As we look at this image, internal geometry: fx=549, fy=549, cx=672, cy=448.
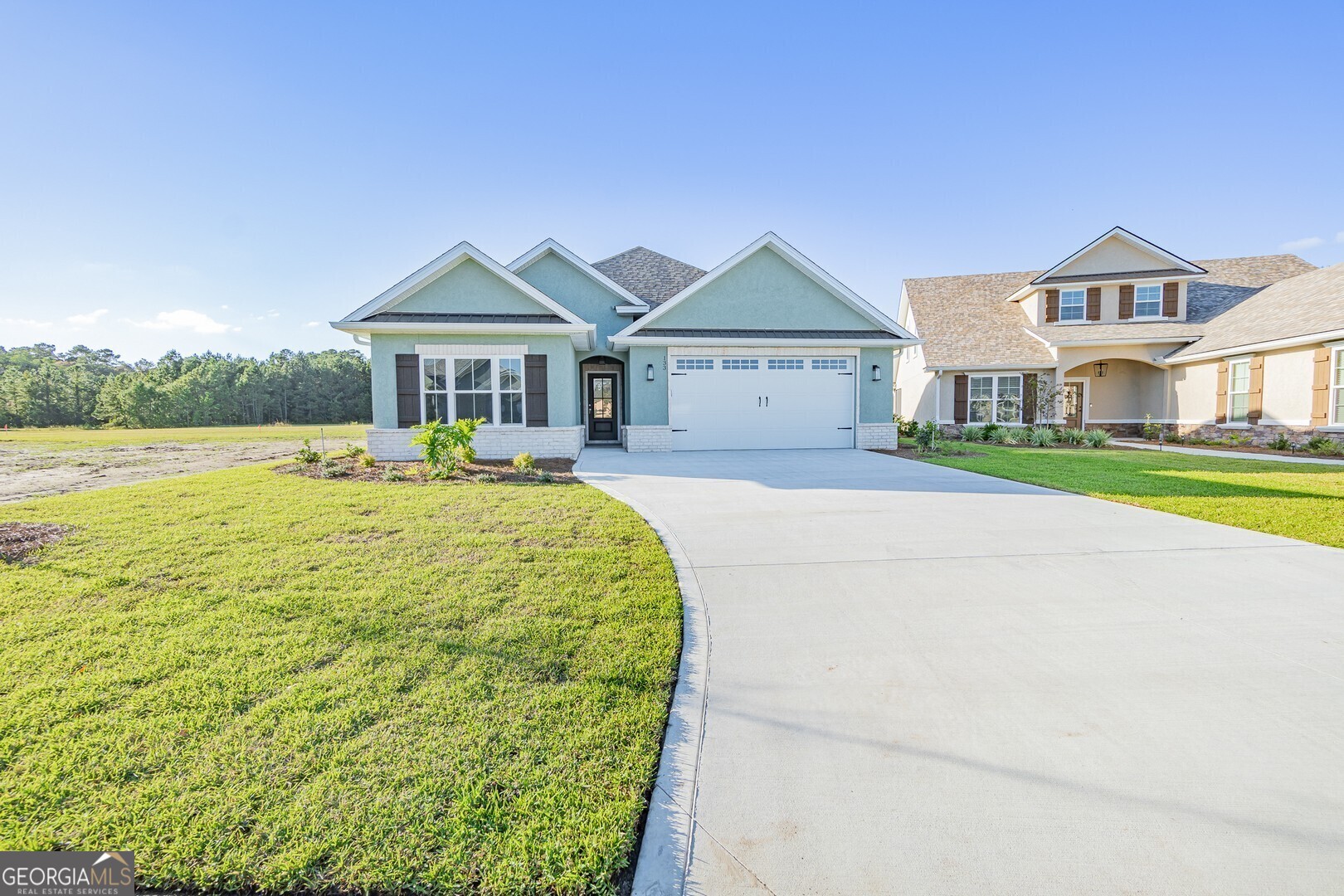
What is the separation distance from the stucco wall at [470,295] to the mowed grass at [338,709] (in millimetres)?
8791

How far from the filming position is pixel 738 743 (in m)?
2.41

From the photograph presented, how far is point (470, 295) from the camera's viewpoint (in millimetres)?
13047

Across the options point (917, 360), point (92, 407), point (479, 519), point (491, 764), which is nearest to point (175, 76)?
point (479, 519)

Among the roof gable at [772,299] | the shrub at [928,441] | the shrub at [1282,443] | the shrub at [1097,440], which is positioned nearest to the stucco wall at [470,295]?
the roof gable at [772,299]

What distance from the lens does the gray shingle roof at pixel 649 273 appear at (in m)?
18.3

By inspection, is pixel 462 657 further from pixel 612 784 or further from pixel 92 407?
pixel 92 407

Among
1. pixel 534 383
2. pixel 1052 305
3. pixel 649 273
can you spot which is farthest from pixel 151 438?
pixel 1052 305

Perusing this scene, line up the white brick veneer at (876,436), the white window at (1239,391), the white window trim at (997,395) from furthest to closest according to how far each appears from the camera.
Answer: the white window trim at (997,395) < the white window at (1239,391) < the white brick veneer at (876,436)

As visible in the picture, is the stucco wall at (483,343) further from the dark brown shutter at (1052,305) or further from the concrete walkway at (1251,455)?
the dark brown shutter at (1052,305)

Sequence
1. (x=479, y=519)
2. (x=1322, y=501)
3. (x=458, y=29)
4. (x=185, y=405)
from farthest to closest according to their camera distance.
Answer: (x=185, y=405) < (x=458, y=29) < (x=1322, y=501) < (x=479, y=519)

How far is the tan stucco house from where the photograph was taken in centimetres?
1673

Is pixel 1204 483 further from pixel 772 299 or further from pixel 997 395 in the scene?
pixel 997 395

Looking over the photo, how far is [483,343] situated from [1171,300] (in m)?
22.5

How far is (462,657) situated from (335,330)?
1182 centimetres
